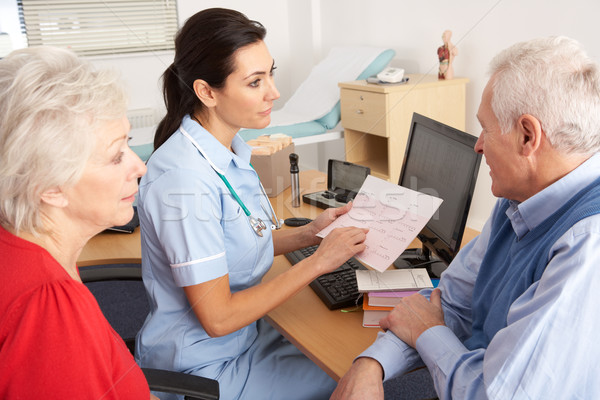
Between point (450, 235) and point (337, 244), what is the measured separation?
1.03ft

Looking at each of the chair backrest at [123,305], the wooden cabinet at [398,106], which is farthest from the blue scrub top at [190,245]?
the wooden cabinet at [398,106]

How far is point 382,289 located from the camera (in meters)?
1.38

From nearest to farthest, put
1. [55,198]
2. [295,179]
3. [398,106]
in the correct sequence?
[55,198] → [295,179] → [398,106]

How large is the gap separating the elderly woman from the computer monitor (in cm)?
86

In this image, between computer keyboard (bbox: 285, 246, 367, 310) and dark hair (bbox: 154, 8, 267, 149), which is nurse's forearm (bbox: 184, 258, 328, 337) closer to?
computer keyboard (bbox: 285, 246, 367, 310)

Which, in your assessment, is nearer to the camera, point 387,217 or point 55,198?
point 55,198

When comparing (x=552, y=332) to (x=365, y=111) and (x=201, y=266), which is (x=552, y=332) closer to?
(x=201, y=266)

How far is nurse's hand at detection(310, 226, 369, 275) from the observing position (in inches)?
55.8

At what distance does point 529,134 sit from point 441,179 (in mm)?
586

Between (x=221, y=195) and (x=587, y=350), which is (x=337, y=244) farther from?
(x=587, y=350)

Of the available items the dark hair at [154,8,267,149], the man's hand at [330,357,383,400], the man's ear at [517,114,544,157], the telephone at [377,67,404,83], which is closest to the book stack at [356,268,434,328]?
the man's hand at [330,357,383,400]

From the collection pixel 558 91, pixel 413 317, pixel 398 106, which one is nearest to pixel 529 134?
pixel 558 91

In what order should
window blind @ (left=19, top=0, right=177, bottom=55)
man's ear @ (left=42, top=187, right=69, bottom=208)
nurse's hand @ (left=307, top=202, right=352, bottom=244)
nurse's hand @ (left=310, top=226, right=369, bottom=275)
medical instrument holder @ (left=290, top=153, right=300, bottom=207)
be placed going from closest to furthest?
1. man's ear @ (left=42, top=187, right=69, bottom=208)
2. nurse's hand @ (left=310, top=226, right=369, bottom=275)
3. nurse's hand @ (left=307, top=202, right=352, bottom=244)
4. medical instrument holder @ (left=290, top=153, right=300, bottom=207)
5. window blind @ (left=19, top=0, right=177, bottom=55)

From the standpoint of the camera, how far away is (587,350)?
2.68ft
